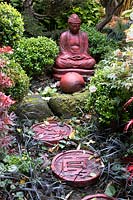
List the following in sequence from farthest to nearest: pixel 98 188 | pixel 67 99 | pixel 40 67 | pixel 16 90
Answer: pixel 40 67, pixel 67 99, pixel 16 90, pixel 98 188

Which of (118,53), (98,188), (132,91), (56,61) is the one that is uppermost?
(118,53)

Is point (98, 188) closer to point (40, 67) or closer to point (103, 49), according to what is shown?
point (40, 67)

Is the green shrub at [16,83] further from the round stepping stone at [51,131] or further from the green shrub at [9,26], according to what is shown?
the green shrub at [9,26]

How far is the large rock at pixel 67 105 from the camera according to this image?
4.11 m

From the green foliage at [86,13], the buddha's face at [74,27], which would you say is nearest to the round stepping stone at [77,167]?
the buddha's face at [74,27]

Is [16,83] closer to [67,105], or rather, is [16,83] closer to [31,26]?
[67,105]

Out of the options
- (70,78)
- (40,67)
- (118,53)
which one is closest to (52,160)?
(118,53)

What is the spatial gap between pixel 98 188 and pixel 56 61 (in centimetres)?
283

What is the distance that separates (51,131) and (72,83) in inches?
43.6

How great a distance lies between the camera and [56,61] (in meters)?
5.29

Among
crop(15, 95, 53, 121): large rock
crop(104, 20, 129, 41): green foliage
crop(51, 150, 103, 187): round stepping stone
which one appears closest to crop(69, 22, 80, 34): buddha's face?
crop(104, 20, 129, 41): green foliage

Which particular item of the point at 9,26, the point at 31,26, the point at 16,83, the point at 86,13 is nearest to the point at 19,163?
the point at 16,83

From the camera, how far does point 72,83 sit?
4617 mm

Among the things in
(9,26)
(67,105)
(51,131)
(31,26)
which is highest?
(9,26)
